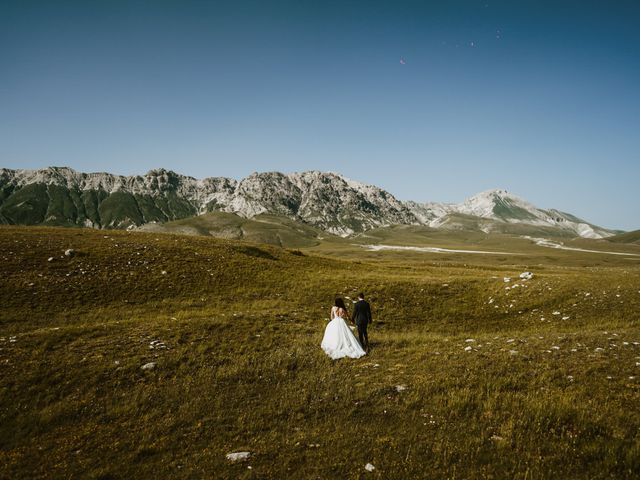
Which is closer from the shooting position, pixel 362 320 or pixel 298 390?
pixel 298 390

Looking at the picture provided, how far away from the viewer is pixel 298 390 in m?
12.9

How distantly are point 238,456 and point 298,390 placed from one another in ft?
13.8

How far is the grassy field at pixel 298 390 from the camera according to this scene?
28.4 ft

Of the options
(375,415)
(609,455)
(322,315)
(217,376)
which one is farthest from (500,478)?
(322,315)

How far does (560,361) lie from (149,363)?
1816cm

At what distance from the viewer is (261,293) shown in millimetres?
30906

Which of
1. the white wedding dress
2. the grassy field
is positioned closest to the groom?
the white wedding dress

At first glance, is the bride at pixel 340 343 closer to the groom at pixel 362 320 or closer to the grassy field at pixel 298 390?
the grassy field at pixel 298 390

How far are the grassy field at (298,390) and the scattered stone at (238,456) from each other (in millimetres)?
212

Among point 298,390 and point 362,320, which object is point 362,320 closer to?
point 362,320

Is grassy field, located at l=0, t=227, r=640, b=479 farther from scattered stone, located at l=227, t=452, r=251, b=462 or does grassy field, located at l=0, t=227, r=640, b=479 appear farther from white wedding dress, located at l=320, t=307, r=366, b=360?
white wedding dress, located at l=320, t=307, r=366, b=360

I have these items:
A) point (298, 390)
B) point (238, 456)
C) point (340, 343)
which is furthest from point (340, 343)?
point (238, 456)

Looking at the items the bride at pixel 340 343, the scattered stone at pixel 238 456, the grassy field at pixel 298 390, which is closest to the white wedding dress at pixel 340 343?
the bride at pixel 340 343

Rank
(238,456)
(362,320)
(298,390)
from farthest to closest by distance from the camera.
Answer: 1. (362,320)
2. (298,390)
3. (238,456)
